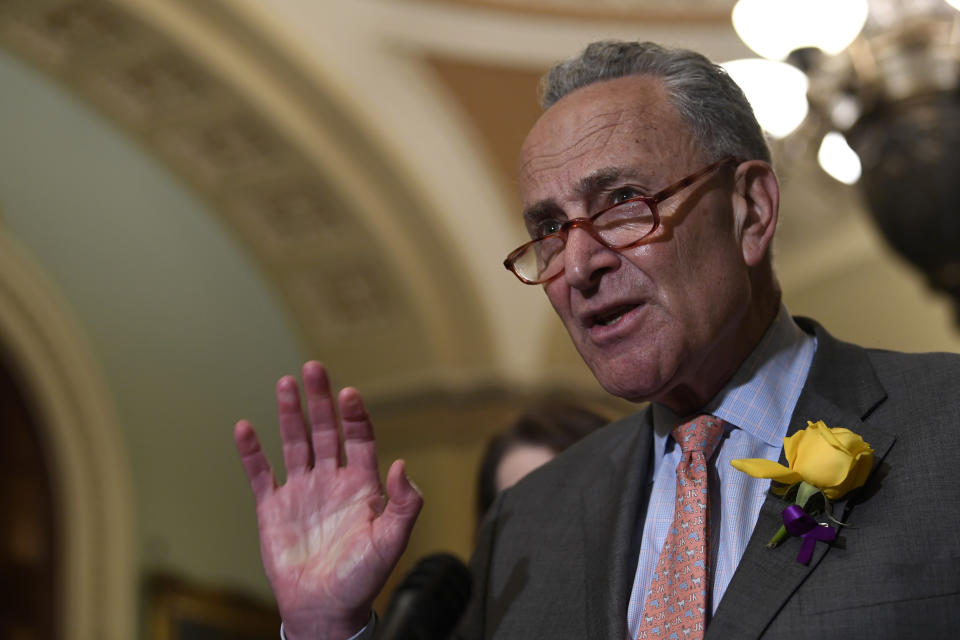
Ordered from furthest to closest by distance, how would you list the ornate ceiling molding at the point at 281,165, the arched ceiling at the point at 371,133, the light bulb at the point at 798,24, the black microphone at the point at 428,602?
the arched ceiling at the point at 371,133, the ornate ceiling molding at the point at 281,165, the light bulb at the point at 798,24, the black microphone at the point at 428,602

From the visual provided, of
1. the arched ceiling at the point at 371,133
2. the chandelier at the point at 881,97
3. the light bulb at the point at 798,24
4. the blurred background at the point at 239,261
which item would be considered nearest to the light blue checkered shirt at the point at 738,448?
the chandelier at the point at 881,97

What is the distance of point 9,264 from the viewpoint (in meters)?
6.05

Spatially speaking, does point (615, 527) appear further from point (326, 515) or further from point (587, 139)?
point (587, 139)

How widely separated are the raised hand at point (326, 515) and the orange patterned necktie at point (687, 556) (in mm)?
332

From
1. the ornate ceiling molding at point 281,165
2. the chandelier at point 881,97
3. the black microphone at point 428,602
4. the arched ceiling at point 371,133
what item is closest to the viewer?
the black microphone at point 428,602

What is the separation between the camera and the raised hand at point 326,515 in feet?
5.12

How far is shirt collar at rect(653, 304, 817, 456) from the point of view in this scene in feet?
5.02

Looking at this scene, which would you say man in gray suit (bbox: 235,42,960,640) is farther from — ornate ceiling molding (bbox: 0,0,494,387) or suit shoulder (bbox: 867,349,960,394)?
ornate ceiling molding (bbox: 0,0,494,387)

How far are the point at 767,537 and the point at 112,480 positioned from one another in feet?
17.9

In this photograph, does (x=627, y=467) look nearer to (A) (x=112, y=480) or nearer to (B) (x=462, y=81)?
(A) (x=112, y=480)

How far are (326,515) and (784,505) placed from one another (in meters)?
0.61

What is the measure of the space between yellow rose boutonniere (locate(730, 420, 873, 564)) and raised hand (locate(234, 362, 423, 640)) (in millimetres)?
481

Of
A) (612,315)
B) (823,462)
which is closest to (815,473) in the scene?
(823,462)

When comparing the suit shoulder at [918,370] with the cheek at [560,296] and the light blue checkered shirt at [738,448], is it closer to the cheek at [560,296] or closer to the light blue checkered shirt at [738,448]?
the light blue checkered shirt at [738,448]
